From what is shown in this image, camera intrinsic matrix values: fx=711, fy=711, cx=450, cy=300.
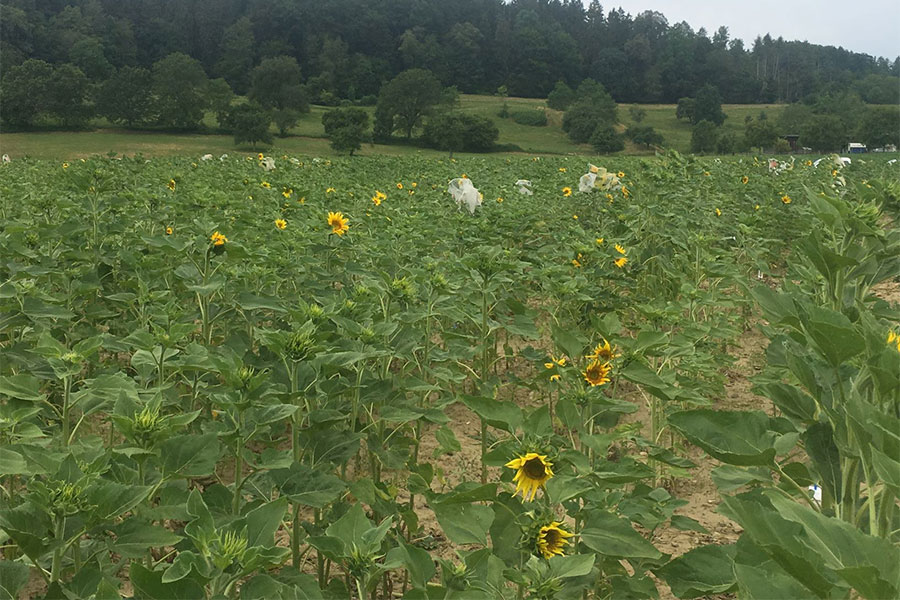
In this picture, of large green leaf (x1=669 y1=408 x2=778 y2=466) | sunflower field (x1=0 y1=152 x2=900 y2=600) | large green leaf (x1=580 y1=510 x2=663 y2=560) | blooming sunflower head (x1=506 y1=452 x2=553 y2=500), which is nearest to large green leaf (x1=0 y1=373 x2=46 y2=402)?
sunflower field (x1=0 y1=152 x2=900 y2=600)

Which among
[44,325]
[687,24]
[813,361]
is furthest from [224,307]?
[687,24]

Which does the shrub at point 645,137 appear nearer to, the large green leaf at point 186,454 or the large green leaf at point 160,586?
the large green leaf at point 186,454

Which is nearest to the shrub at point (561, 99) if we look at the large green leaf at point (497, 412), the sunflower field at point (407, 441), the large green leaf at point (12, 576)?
the sunflower field at point (407, 441)

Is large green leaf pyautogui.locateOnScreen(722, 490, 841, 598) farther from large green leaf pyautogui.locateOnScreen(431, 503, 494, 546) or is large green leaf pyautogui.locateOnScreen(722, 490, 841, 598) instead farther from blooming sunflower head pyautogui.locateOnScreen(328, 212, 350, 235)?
blooming sunflower head pyautogui.locateOnScreen(328, 212, 350, 235)

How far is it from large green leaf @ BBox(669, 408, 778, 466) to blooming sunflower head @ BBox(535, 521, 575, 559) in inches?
13.7

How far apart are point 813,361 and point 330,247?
8.82ft

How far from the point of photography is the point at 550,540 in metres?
1.52

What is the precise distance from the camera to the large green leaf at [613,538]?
1606 millimetres

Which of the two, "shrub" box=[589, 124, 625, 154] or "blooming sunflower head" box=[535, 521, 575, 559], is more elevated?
"blooming sunflower head" box=[535, 521, 575, 559]

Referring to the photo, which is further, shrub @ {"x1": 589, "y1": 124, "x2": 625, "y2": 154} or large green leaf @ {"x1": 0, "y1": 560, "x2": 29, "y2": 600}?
shrub @ {"x1": 589, "y1": 124, "x2": 625, "y2": 154}

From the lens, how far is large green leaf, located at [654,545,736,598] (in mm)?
1387

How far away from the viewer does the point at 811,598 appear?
888mm

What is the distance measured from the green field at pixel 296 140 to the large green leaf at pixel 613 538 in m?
26.5

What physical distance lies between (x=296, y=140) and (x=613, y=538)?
42.5m
